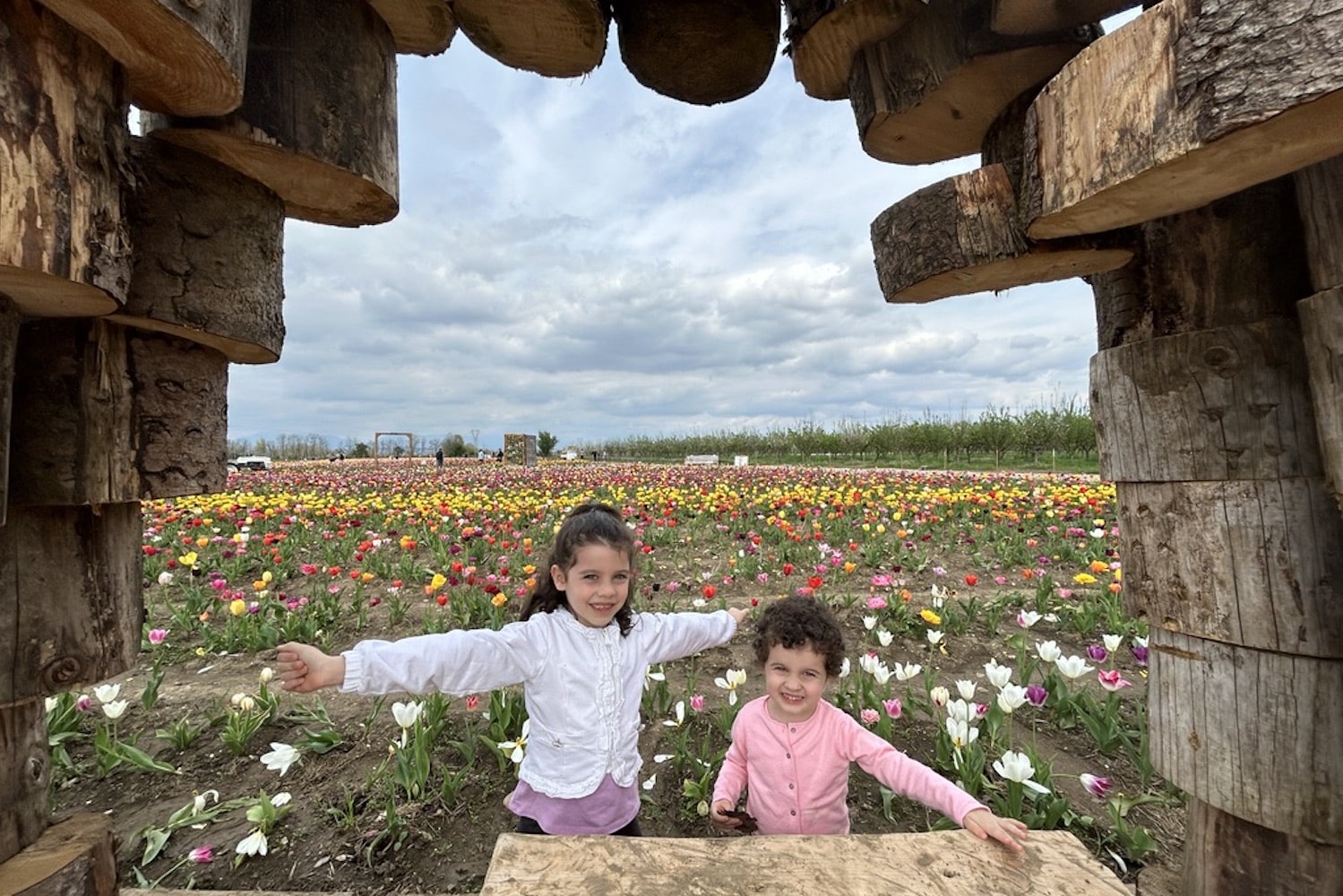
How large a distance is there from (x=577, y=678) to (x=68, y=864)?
998 mm

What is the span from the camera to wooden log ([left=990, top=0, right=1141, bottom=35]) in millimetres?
1240

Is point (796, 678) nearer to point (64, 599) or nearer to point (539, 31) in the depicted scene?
point (64, 599)

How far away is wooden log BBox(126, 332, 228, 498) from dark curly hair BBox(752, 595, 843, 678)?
1332 millimetres

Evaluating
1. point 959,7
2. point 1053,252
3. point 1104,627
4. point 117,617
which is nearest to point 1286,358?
point 1053,252

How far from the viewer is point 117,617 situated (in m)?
1.23

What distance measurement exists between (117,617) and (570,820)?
3.61ft

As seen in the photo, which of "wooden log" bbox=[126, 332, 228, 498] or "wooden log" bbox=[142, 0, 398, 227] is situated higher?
"wooden log" bbox=[142, 0, 398, 227]

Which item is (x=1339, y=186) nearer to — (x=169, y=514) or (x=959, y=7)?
(x=959, y=7)

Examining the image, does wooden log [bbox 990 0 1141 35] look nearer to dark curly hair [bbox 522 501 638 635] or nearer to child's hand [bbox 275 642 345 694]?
dark curly hair [bbox 522 501 638 635]

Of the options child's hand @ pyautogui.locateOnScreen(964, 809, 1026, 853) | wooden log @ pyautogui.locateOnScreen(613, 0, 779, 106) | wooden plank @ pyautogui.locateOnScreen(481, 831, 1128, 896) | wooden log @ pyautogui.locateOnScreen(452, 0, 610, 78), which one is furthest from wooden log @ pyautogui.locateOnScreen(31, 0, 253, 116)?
child's hand @ pyautogui.locateOnScreen(964, 809, 1026, 853)

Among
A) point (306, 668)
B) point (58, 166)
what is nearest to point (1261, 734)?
point (306, 668)

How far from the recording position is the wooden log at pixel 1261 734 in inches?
44.6

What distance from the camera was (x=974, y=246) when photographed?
51.0 inches

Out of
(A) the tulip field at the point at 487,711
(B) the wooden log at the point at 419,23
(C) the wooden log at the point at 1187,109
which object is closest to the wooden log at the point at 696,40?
(B) the wooden log at the point at 419,23
